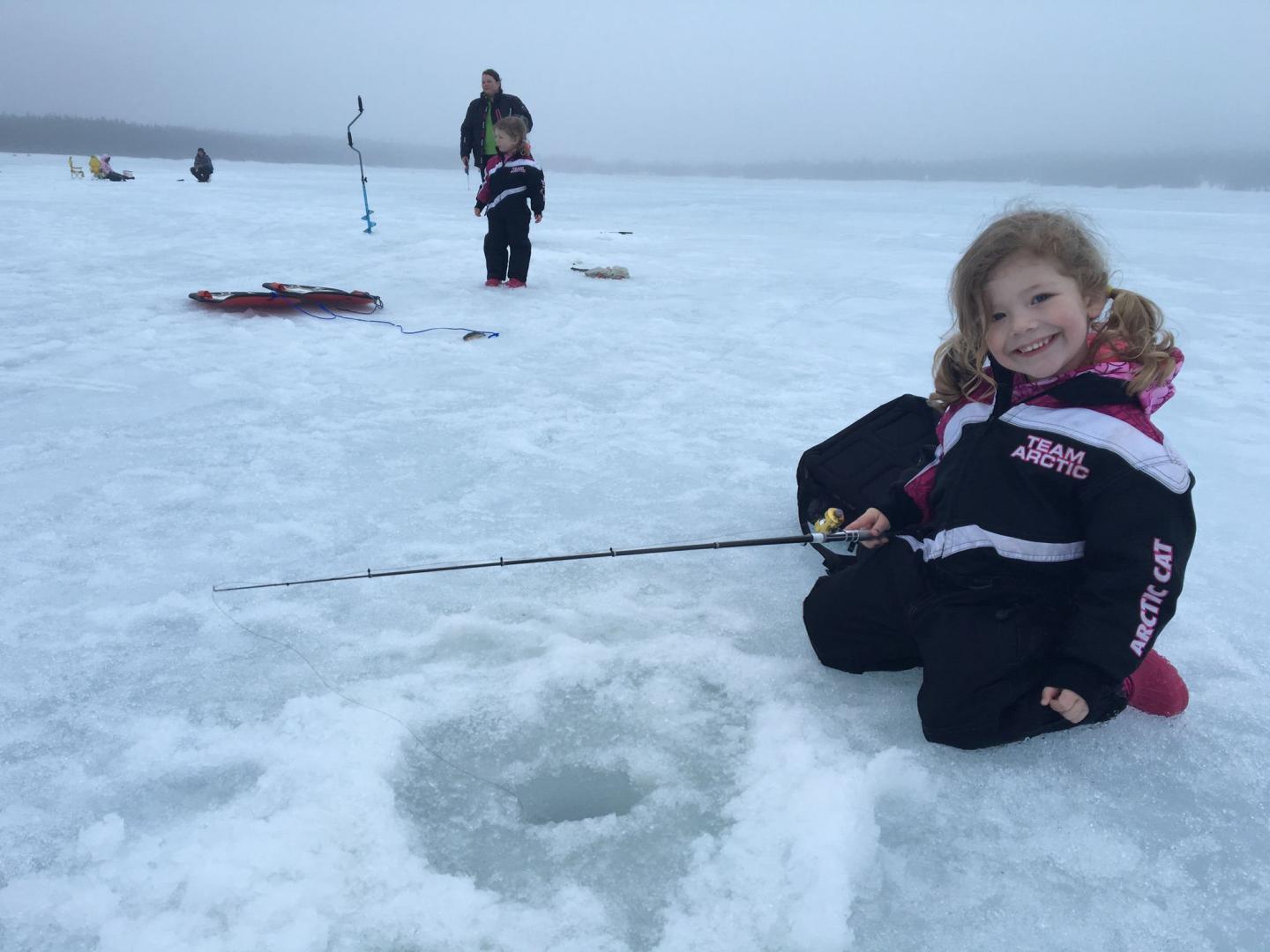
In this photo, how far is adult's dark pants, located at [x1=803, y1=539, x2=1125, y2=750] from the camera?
1746 mm

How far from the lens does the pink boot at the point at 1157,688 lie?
73.7 inches

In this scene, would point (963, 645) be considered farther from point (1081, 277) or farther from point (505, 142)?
point (505, 142)

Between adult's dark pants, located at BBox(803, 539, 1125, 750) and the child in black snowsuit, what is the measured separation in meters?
5.43

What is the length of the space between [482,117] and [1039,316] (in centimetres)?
766

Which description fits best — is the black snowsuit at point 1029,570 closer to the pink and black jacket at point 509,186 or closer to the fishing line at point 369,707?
the fishing line at point 369,707

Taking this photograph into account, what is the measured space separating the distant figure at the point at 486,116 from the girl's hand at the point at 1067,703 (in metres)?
7.32

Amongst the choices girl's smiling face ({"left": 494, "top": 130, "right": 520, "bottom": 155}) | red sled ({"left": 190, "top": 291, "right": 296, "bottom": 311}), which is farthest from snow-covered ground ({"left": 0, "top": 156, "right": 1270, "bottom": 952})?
girl's smiling face ({"left": 494, "top": 130, "right": 520, "bottom": 155})

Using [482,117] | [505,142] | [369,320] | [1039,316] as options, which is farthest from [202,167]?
[1039,316]

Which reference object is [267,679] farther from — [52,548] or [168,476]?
[168,476]

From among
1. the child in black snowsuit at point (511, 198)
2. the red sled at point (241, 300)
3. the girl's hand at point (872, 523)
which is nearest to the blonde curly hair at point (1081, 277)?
the girl's hand at point (872, 523)

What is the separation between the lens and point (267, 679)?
200 cm

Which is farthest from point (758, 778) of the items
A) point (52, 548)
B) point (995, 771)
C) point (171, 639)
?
point (52, 548)

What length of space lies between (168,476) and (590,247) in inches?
282

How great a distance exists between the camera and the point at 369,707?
189cm
